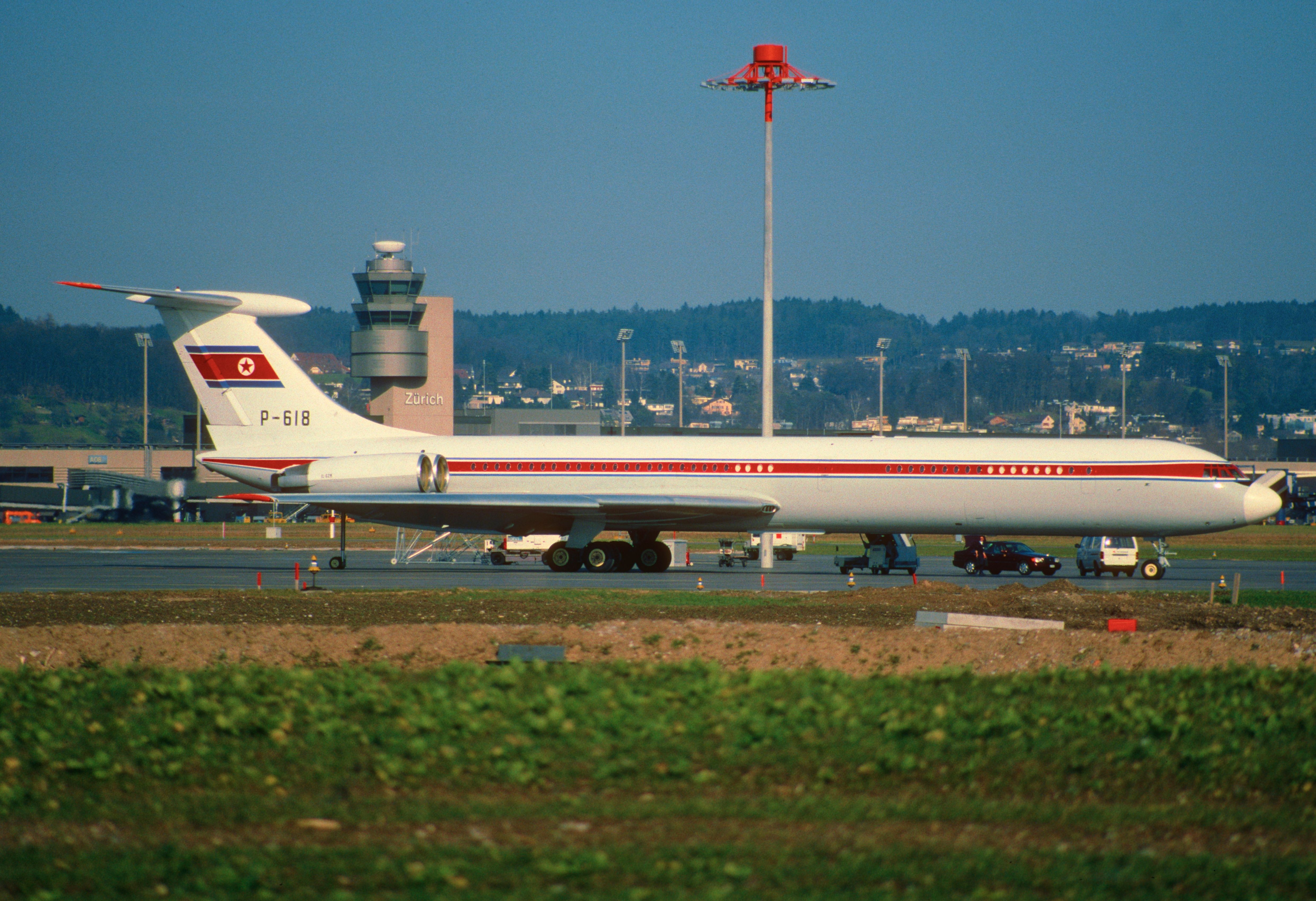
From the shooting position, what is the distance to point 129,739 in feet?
30.6

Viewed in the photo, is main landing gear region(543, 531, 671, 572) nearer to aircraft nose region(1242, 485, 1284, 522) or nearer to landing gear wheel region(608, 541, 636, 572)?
landing gear wheel region(608, 541, 636, 572)

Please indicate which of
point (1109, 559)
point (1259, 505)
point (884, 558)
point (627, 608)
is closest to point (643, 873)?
point (627, 608)

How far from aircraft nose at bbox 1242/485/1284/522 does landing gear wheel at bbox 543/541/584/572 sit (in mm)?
17346

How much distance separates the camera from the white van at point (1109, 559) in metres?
39.4

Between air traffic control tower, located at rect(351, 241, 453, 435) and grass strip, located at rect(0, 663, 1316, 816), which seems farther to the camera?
air traffic control tower, located at rect(351, 241, 453, 435)

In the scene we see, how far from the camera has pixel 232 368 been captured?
1319 inches

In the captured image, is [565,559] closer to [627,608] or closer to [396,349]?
[627,608]

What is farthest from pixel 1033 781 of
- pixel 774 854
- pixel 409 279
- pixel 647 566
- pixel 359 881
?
pixel 409 279

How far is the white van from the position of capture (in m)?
39.4

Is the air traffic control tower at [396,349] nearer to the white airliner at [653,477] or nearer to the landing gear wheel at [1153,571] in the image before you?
the white airliner at [653,477]

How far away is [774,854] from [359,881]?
2.34m

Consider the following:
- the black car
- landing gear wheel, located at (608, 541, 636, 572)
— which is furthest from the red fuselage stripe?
the black car

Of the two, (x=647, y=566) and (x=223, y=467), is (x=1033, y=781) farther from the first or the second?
(x=223, y=467)

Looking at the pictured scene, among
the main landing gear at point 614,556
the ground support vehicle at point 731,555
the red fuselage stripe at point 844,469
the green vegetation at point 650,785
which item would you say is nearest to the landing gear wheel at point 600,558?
the main landing gear at point 614,556
